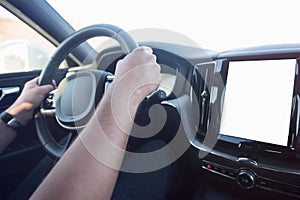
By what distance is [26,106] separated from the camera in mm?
1130

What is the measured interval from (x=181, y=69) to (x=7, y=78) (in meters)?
0.83

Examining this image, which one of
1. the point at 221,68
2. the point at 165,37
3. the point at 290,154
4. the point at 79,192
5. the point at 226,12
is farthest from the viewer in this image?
the point at 165,37

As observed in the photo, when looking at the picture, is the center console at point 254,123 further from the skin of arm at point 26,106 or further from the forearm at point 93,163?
the skin of arm at point 26,106

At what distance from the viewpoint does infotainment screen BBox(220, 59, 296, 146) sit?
0.92 meters

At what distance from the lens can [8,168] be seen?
1.36 metres

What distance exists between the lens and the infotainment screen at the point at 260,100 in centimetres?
92

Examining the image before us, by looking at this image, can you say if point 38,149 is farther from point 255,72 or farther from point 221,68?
point 255,72

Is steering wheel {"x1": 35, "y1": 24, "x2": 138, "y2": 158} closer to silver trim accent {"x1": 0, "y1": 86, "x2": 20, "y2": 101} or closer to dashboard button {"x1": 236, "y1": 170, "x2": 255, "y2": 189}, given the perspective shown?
silver trim accent {"x1": 0, "y1": 86, "x2": 20, "y2": 101}

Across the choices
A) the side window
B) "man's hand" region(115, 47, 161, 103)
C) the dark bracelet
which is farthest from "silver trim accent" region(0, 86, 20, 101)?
"man's hand" region(115, 47, 161, 103)

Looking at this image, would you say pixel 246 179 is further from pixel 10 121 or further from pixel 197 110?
pixel 10 121

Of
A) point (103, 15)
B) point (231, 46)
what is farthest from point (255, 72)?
point (103, 15)

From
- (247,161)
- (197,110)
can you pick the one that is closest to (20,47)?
(197,110)

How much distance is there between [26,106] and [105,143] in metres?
0.58

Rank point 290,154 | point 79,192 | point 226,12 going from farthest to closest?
point 226,12 < point 290,154 < point 79,192
